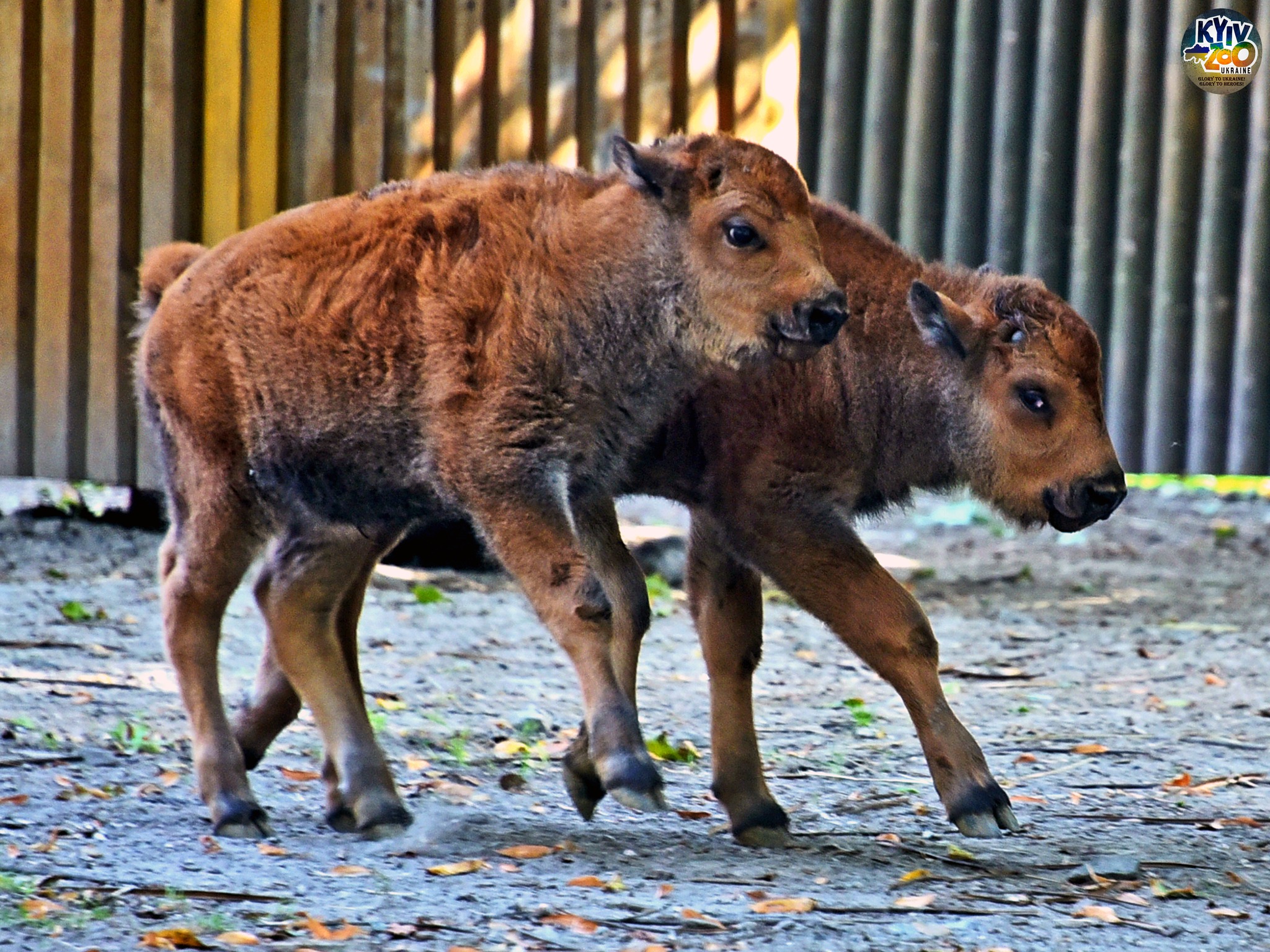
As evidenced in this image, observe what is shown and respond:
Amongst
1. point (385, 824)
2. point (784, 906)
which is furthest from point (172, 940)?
point (784, 906)

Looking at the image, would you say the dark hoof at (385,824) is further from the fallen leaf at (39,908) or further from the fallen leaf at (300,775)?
the fallen leaf at (39,908)

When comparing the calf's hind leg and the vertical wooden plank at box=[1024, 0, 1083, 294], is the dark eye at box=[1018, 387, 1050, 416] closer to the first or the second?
the calf's hind leg

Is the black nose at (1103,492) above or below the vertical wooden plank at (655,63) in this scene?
below

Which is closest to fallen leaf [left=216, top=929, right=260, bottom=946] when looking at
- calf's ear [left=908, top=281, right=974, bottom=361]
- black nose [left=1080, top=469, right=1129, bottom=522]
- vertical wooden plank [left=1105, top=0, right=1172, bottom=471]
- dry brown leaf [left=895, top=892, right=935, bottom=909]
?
dry brown leaf [left=895, top=892, right=935, bottom=909]

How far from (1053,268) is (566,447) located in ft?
21.9

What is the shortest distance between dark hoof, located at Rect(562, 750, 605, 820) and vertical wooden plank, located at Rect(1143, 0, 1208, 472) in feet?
22.1

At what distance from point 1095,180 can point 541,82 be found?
3.50 metres

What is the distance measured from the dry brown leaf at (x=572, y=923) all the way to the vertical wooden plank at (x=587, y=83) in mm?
6596

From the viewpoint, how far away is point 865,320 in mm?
5863

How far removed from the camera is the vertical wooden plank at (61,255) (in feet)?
33.3

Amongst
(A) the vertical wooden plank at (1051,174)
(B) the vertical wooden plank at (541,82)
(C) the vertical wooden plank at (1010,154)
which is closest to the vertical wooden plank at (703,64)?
(B) the vertical wooden plank at (541,82)

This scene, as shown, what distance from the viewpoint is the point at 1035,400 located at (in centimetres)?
579

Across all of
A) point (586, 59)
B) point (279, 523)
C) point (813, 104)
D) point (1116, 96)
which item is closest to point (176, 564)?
point (279, 523)

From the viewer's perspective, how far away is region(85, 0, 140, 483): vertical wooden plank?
398 inches
